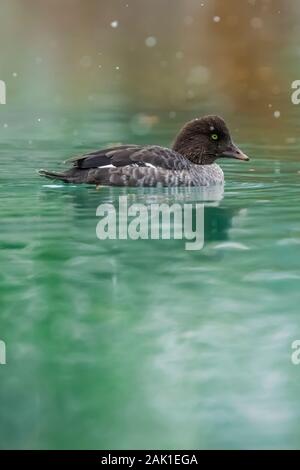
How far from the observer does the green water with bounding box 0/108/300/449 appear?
518cm

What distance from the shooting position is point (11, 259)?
8.02 meters

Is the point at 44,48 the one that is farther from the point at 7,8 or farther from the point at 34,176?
the point at 34,176

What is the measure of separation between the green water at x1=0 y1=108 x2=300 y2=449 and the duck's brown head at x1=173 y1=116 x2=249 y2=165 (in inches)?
48.5

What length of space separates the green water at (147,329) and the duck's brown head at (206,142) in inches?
48.5

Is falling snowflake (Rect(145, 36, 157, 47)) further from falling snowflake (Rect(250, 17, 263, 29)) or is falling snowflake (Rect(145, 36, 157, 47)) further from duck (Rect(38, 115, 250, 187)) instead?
duck (Rect(38, 115, 250, 187))

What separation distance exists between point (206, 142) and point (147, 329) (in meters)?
5.41

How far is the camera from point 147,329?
6410 mm

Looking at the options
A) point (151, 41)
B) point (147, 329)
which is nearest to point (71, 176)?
point (147, 329)

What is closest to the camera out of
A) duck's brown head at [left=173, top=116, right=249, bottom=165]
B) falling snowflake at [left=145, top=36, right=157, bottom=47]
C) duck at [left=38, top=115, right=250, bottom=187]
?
duck at [left=38, top=115, right=250, bottom=187]

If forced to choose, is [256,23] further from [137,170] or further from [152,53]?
[137,170]

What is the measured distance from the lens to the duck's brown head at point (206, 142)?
11.5m

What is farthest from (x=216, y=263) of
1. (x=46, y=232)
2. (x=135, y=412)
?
(x=135, y=412)

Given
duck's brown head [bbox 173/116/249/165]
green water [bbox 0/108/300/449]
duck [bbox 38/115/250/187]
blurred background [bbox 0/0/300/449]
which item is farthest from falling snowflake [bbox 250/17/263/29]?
green water [bbox 0/108/300/449]

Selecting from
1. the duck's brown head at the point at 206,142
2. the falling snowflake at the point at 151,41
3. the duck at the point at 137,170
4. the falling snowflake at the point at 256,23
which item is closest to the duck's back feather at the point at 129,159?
the duck at the point at 137,170
